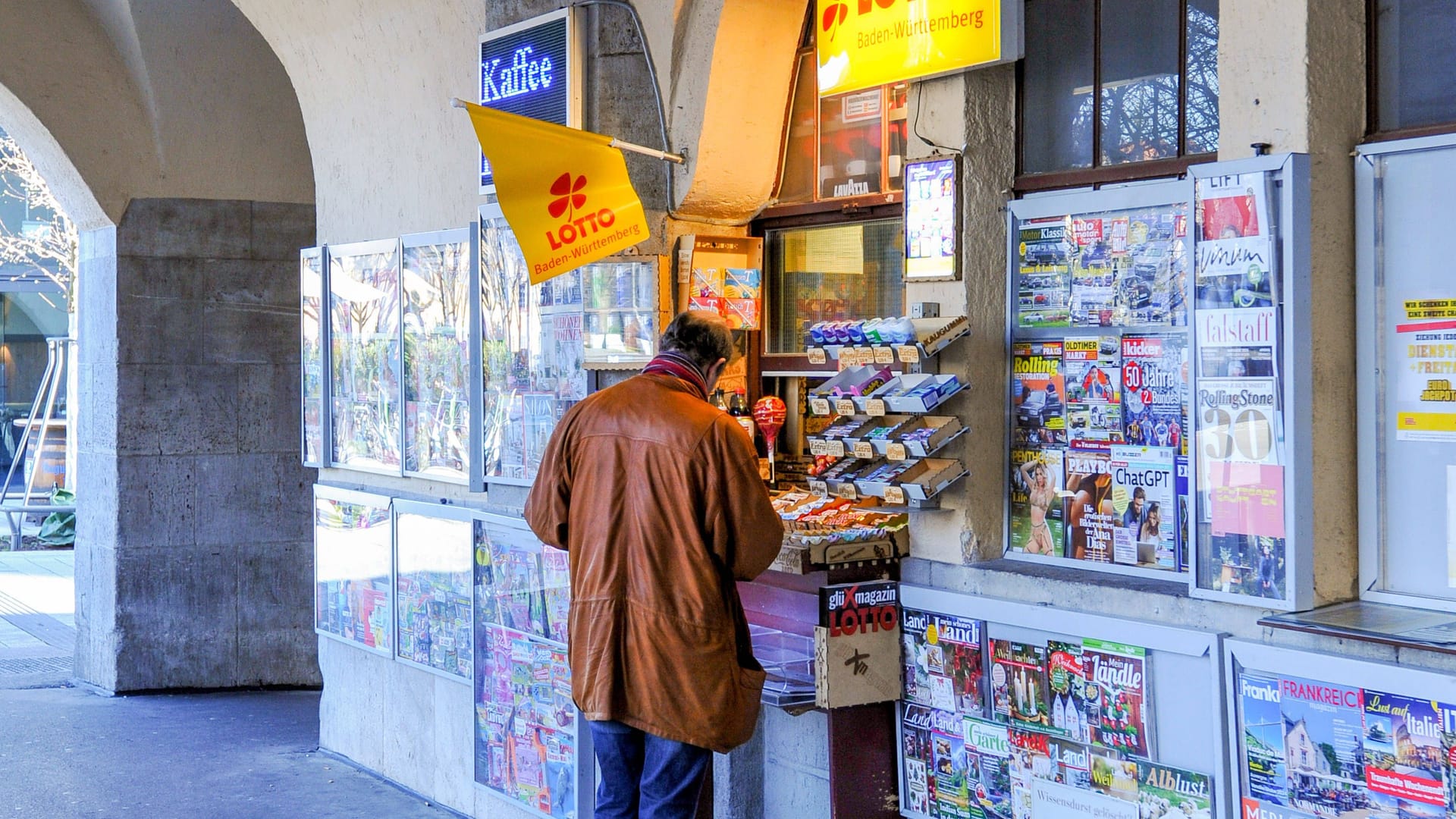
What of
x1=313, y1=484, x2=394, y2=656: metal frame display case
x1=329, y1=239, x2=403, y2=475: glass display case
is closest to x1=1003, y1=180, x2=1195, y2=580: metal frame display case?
x1=329, y1=239, x2=403, y2=475: glass display case

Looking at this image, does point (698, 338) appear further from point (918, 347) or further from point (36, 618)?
point (36, 618)

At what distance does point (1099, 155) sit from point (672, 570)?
6.71 ft

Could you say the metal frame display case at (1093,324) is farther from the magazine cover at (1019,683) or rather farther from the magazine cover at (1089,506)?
the magazine cover at (1019,683)

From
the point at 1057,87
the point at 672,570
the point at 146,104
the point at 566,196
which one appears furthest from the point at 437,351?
the point at 146,104

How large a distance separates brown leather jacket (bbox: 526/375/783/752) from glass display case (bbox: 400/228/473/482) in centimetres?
257

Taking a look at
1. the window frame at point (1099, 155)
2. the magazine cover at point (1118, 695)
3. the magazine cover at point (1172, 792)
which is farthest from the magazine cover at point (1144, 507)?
the window frame at point (1099, 155)

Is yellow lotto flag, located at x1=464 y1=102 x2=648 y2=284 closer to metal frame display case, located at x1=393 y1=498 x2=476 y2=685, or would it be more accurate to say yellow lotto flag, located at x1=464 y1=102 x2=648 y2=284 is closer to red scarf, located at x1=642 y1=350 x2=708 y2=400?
red scarf, located at x1=642 y1=350 x2=708 y2=400

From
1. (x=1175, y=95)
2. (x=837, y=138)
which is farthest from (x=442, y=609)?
(x=1175, y=95)

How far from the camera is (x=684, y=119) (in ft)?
19.4

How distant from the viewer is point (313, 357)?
27.6ft

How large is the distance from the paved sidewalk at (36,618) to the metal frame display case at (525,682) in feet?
8.87

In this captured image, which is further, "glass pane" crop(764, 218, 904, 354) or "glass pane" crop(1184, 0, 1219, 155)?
"glass pane" crop(764, 218, 904, 354)

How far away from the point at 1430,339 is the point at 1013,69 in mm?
1811

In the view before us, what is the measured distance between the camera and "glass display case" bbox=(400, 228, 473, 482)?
7016mm
